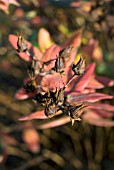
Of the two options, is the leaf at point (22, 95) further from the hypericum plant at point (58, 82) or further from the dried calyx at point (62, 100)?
the dried calyx at point (62, 100)

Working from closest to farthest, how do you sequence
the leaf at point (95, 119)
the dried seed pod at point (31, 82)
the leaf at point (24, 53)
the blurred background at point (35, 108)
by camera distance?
the dried seed pod at point (31, 82) < the leaf at point (24, 53) < the leaf at point (95, 119) < the blurred background at point (35, 108)

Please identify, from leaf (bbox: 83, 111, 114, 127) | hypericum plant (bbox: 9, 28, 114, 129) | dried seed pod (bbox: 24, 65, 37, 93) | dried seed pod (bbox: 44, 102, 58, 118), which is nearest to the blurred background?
leaf (bbox: 83, 111, 114, 127)

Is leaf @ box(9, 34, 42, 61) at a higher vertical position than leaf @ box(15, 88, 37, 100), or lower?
higher

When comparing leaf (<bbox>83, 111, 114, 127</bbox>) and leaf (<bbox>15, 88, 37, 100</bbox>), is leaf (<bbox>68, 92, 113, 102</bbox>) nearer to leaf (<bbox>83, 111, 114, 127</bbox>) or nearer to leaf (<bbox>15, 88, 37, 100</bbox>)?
leaf (<bbox>15, 88, 37, 100</bbox>)

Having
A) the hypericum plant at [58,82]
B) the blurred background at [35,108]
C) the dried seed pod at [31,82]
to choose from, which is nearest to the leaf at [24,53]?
the hypericum plant at [58,82]

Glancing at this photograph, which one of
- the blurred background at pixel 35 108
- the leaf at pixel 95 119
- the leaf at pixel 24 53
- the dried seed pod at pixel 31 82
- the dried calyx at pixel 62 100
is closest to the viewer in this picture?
the dried calyx at pixel 62 100

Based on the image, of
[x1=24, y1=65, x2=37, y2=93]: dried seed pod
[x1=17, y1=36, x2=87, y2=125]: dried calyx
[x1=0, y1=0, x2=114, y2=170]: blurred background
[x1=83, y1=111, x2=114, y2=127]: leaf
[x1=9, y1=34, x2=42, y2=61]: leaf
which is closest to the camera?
[x1=17, y1=36, x2=87, y2=125]: dried calyx
